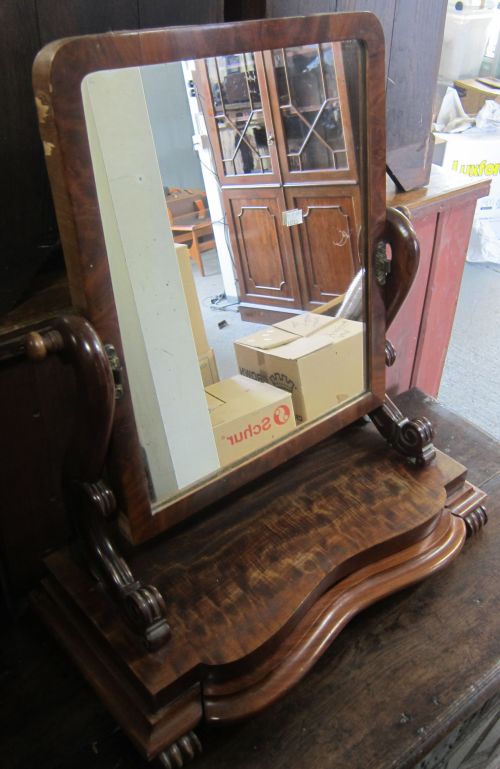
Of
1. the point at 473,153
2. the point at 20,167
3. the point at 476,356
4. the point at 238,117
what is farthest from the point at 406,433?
the point at 473,153

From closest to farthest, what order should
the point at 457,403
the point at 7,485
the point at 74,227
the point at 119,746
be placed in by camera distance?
the point at 74,227
the point at 119,746
the point at 7,485
the point at 457,403

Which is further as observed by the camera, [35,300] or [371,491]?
[371,491]

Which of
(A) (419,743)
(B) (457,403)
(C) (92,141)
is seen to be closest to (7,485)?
(C) (92,141)

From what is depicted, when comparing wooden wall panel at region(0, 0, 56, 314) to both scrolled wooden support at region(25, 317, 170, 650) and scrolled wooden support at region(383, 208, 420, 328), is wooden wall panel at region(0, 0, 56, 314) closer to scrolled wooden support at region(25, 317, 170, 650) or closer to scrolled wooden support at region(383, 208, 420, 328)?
scrolled wooden support at region(25, 317, 170, 650)

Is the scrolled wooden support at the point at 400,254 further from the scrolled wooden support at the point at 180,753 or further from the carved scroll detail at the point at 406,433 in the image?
the scrolled wooden support at the point at 180,753

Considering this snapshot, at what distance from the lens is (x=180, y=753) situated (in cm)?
63

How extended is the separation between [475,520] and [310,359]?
34cm

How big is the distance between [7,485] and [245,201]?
0.47m

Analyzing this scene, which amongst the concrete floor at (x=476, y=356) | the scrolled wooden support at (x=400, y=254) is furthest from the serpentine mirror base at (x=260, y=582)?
the concrete floor at (x=476, y=356)

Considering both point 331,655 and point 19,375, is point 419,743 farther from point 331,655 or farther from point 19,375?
point 19,375

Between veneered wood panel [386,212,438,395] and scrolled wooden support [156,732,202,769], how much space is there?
87cm

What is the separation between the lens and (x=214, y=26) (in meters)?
0.60

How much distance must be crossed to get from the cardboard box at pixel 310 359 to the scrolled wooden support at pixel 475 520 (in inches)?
9.5

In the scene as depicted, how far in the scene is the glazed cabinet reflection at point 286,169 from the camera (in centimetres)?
69
